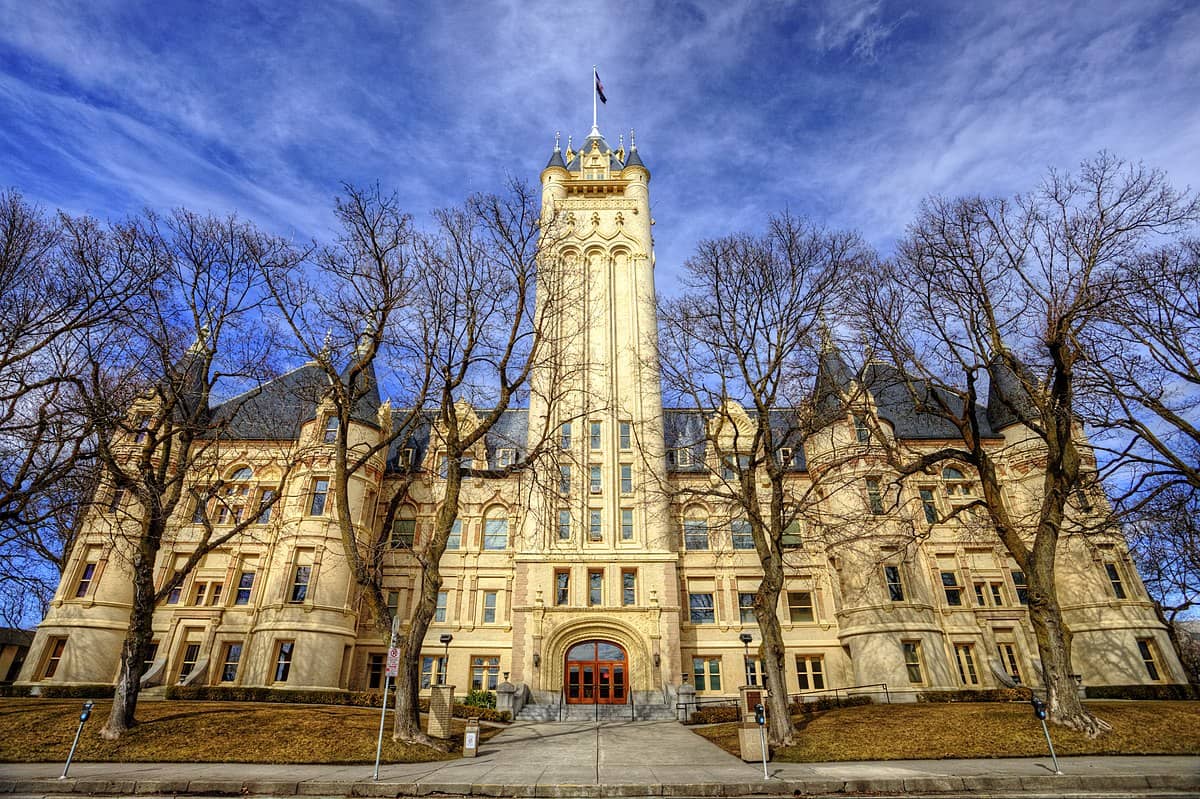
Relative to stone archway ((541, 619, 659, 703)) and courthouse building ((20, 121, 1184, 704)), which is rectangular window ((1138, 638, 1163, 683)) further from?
stone archway ((541, 619, 659, 703))

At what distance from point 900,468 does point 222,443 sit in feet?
110

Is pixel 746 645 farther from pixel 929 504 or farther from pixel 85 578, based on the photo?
pixel 85 578

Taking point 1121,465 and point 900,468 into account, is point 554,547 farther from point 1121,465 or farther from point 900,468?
point 1121,465

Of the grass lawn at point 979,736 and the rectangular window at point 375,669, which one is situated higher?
the rectangular window at point 375,669

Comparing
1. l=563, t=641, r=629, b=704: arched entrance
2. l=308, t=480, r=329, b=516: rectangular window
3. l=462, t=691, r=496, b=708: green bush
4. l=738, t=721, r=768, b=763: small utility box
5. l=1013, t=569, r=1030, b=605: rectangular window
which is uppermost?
l=308, t=480, r=329, b=516: rectangular window

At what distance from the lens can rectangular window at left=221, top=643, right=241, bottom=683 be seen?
28.4 meters

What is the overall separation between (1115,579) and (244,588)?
43745 mm

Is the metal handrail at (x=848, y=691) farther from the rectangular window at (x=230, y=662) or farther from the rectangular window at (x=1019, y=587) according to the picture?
the rectangular window at (x=230, y=662)

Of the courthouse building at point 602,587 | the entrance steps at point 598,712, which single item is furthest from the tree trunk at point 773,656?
the entrance steps at point 598,712

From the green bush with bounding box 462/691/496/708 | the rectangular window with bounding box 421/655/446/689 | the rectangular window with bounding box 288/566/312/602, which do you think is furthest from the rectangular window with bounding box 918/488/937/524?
the rectangular window with bounding box 288/566/312/602

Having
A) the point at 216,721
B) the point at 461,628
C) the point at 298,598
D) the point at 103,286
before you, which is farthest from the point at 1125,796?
the point at 298,598

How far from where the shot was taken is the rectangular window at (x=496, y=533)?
1289 inches

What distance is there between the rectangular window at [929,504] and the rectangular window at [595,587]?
712 inches

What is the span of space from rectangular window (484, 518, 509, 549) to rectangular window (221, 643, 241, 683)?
41.7 feet
